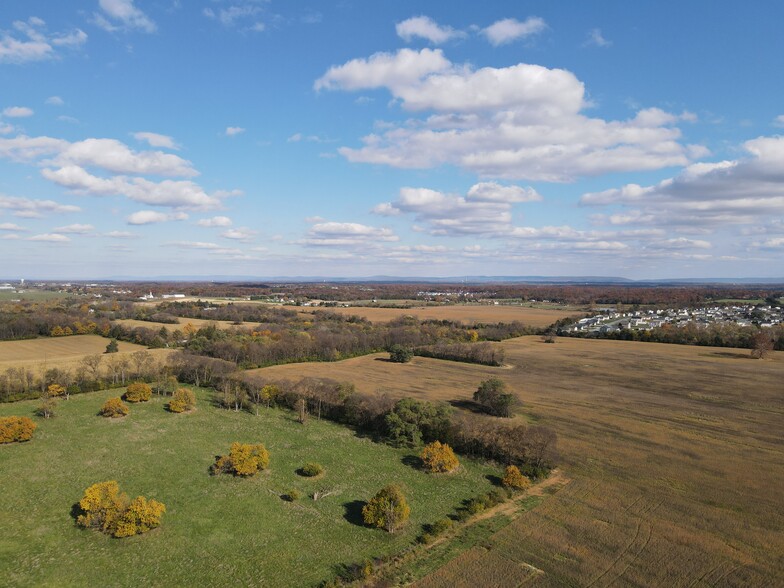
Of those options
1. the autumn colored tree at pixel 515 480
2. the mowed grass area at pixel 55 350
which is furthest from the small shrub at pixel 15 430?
the autumn colored tree at pixel 515 480

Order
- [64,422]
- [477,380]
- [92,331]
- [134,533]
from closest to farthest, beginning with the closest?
[134,533]
[64,422]
[477,380]
[92,331]

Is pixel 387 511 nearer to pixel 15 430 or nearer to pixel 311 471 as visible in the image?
pixel 311 471

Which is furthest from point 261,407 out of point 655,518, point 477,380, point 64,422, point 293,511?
point 655,518

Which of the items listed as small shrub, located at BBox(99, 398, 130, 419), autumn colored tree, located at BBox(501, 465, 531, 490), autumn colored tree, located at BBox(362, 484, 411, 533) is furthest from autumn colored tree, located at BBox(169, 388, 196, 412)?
autumn colored tree, located at BBox(501, 465, 531, 490)

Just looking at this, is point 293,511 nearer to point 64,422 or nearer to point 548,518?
point 548,518

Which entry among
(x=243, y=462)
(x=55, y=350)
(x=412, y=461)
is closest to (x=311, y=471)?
(x=243, y=462)

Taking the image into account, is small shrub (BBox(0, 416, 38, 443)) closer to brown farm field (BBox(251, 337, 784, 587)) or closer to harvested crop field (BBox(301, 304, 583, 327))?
brown farm field (BBox(251, 337, 784, 587))
